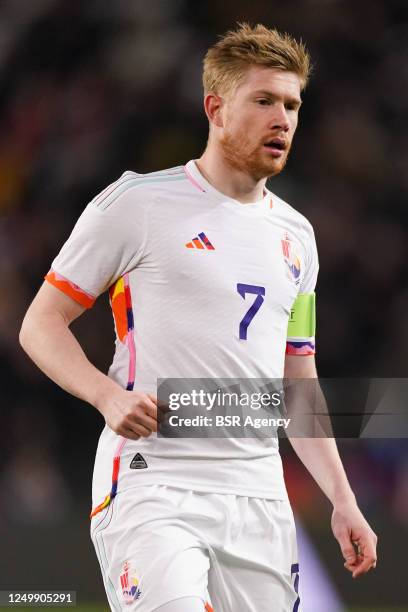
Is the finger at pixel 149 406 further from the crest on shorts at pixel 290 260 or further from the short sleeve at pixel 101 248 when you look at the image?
the crest on shorts at pixel 290 260

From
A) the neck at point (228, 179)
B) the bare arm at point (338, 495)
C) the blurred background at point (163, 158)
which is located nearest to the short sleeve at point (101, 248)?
the neck at point (228, 179)

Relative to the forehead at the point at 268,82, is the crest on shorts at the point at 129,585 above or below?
below

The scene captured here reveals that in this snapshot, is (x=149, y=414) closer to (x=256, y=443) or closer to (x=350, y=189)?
(x=256, y=443)

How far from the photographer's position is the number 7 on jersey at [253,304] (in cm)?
269

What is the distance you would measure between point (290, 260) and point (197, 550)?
0.87m

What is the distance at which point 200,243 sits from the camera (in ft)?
8.93

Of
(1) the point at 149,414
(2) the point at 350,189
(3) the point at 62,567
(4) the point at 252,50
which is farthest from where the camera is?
(2) the point at 350,189

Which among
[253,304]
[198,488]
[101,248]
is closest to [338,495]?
[198,488]

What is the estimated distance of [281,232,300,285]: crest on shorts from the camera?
2.88m

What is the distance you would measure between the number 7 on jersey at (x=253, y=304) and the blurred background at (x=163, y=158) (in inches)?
126

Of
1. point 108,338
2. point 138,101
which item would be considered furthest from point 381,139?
point 108,338

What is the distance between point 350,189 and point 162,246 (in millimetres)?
4093

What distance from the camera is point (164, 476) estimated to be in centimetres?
254

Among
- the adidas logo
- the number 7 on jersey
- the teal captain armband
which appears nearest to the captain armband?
the teal captain armband
